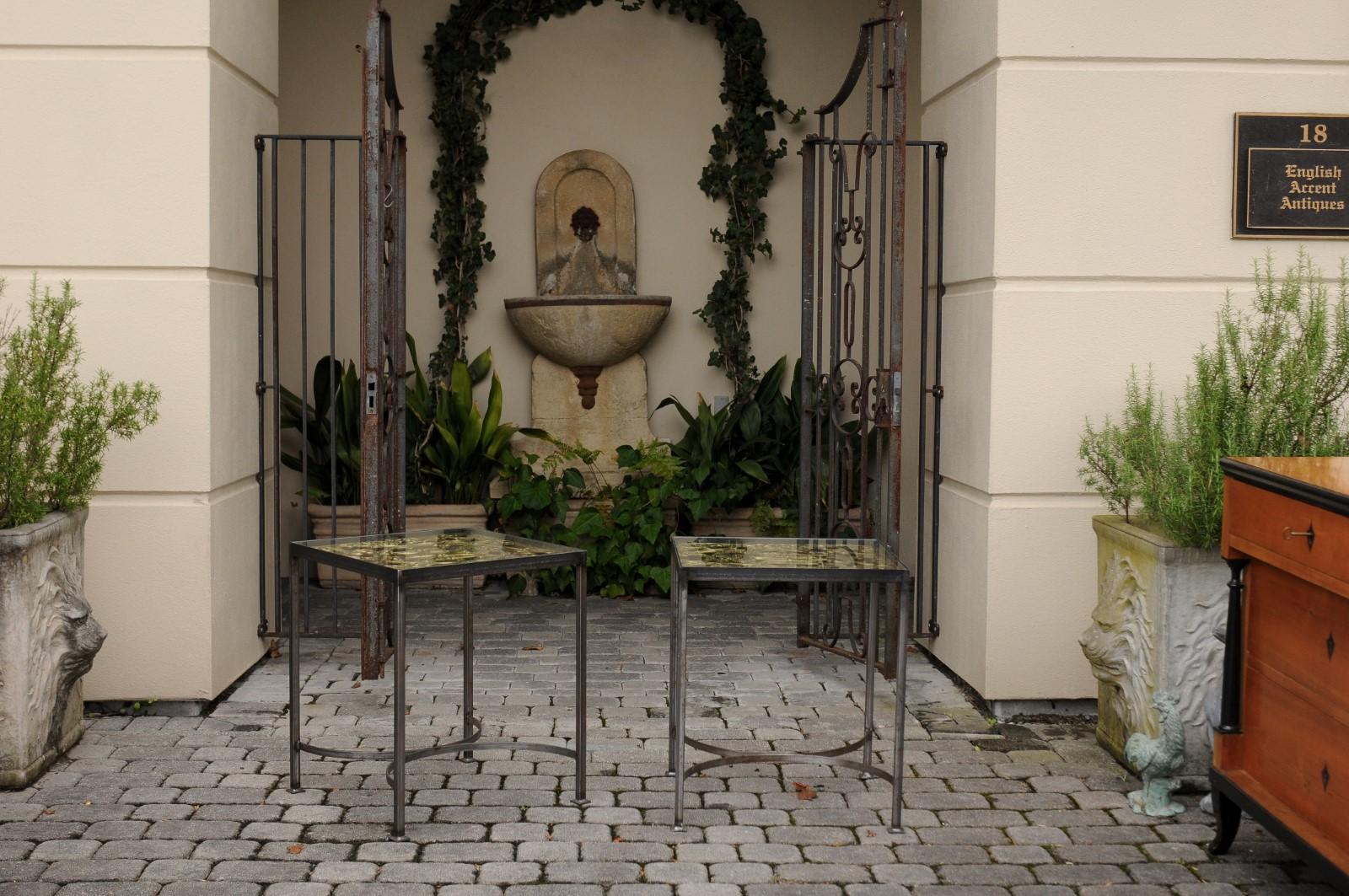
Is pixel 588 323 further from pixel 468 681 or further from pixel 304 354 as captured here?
pixel 468 681

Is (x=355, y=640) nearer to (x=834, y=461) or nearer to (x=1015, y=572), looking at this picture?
(x=834, y=461)

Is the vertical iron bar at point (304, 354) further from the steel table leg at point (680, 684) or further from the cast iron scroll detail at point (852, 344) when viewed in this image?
the cast iron scroll detail at point (852, 344)

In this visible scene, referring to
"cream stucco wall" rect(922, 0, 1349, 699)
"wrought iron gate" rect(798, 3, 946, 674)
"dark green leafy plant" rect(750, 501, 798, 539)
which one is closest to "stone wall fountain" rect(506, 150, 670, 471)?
"dark green leafy plant" rect(750, 501, 798, 539)

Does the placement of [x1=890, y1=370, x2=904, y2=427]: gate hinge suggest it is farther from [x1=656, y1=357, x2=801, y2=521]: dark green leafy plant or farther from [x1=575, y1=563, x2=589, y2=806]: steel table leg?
[x1=656, y1=357, x2=801, y2=521]: dark green leafy plant

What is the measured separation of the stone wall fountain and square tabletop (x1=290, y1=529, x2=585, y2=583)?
3.30m

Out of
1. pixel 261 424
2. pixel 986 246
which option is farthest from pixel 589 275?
pixel 986 246

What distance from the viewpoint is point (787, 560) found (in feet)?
12.4

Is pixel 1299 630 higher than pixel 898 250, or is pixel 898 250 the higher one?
pixel 898 250

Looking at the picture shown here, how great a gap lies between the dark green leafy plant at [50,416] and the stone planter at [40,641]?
0.10 meters

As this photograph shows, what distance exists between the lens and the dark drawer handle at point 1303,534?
3.00 m

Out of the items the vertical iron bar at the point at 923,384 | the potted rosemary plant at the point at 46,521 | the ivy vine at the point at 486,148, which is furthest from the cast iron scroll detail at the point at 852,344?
the potted rosemary plant at the point at 46,521

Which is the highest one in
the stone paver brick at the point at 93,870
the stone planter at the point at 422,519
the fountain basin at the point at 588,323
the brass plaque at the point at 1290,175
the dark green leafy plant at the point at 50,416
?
the brass plaque at the point at 1290,175

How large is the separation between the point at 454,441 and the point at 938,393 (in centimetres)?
263

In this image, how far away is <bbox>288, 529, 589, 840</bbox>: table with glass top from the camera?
3502 mm
